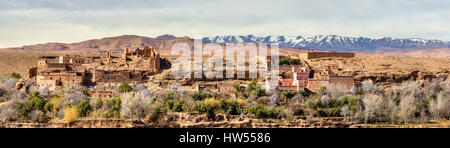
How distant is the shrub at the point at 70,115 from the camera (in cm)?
2512

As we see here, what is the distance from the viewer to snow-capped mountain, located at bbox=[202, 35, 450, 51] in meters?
109

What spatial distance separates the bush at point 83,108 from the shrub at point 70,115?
0.77ft

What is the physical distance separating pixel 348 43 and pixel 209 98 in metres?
92.7

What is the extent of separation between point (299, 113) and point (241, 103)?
11.5 ft

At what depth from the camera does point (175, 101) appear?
88.5 ft

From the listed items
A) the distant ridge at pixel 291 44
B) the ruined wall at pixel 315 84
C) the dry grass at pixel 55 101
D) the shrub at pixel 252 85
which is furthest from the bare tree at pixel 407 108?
the distant ridge at pixel 291 44

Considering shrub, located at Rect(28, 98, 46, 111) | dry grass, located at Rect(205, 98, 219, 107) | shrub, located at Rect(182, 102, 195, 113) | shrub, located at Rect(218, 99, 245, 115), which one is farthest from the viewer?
dry grass, located at Rect(205, 98, 219, 107)

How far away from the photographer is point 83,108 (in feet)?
84.3

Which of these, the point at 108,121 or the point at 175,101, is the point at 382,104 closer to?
the point at 175,101

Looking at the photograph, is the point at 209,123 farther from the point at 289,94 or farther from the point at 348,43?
the point at 348,43

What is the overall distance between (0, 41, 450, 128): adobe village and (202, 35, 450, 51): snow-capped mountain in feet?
242

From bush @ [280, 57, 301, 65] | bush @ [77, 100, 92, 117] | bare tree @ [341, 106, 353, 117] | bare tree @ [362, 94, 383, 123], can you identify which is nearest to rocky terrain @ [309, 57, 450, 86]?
bush @ [280, 57, 301, 65]

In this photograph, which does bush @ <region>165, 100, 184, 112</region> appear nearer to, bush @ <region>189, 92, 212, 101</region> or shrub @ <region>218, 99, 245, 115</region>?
bush @ <region>189, 92, 212, 101</region>

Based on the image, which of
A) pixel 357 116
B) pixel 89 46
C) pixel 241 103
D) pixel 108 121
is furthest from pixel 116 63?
pixel 89 46
